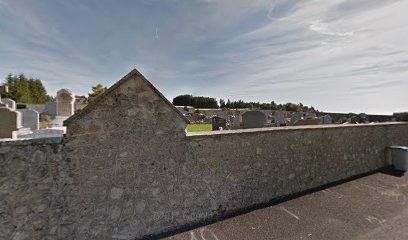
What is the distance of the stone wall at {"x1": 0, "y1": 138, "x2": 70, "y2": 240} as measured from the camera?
2986mm

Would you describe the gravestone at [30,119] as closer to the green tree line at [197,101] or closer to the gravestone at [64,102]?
the gravestone at [64,102]

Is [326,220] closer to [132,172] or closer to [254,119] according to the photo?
[132,172]

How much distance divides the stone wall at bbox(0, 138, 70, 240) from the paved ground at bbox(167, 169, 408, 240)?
1.82 m

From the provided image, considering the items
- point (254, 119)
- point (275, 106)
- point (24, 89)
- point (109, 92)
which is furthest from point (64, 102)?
point (275, 106)

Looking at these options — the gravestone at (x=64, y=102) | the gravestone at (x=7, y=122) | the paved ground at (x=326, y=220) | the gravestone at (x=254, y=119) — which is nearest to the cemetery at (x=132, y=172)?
the paved ground at (x=326, y=220)

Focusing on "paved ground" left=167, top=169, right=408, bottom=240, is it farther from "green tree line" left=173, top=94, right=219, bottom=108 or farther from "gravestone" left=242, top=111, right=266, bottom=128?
"green tree line" left=173, top=94, right=219, bottom=108

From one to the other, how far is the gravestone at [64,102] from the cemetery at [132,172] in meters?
23.8

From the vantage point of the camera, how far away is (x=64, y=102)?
2469cm

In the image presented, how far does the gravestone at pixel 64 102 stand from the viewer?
24.2 meters

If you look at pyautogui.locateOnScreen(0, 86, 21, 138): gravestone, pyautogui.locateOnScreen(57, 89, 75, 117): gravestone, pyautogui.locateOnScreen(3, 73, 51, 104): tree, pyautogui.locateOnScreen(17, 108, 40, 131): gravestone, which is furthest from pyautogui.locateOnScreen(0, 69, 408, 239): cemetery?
pyautogui.locateOnScreen(3, 73, 51, 104): tree

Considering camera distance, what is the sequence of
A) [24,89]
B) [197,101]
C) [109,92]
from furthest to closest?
[197,101] < [24,89] < [109,92]

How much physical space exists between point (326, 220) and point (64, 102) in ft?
86.4

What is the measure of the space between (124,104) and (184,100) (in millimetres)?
80919

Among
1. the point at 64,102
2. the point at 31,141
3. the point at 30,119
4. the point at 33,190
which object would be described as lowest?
the point at 33,190
